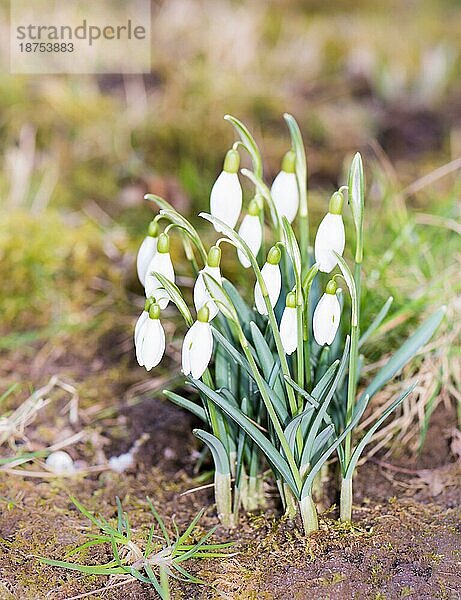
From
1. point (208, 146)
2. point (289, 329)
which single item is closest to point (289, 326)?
point (289, 329)

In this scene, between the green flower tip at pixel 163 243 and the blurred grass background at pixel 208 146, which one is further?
the blurred grass background at pixel 208 146

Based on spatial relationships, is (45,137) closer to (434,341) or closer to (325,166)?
(325,166)

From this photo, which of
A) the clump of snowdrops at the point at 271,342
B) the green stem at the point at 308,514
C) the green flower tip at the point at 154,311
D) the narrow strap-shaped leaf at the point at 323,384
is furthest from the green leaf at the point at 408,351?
the green flower tip at the point at 154,311

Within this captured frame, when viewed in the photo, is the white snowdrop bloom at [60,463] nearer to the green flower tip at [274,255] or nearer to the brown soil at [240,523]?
the brown soil at [240,523]

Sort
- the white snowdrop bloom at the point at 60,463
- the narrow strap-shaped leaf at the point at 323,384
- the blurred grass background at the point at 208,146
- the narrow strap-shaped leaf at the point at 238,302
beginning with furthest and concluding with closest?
the blurred grass background at the point at 208,146 → the white snowdrop bloom at the point at 60,463 → the narrow strap-shaped leaf at the point at 238,302 → the narrow strap-shaped leaf at the point at 323,384

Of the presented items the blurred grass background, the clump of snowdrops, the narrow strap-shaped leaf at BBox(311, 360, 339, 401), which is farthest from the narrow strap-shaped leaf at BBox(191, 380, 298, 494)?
the blurred grass background

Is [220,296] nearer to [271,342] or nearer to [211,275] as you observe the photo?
[211,275]

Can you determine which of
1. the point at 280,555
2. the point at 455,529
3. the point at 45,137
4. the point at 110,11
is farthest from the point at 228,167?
the point at 110,11
